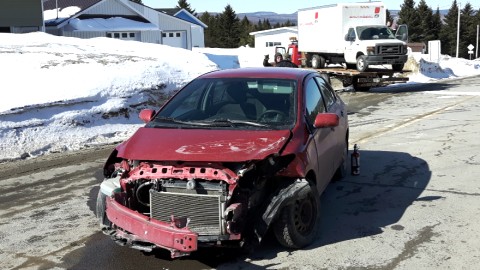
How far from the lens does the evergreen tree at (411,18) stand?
87.8 m

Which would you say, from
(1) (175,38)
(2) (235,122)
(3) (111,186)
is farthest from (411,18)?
(3) (111,186)

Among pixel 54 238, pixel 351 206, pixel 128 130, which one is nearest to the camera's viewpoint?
pixel 54 238

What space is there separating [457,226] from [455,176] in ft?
6.73

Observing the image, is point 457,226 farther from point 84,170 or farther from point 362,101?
point 362,101

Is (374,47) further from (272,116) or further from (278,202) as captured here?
(278,202)

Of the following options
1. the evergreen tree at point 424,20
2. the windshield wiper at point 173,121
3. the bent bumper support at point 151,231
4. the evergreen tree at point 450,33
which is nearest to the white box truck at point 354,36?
the windshield wiper at point 173,121

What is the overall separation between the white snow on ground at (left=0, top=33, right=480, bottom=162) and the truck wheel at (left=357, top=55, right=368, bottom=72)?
23.7ft

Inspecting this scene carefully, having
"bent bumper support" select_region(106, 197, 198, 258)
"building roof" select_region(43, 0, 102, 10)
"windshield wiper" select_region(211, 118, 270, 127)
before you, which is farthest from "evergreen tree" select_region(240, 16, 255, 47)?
"bent bumper support" select_region(106, 197, 198, 258)

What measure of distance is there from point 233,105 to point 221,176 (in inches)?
57.3

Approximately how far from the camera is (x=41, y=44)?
17.4 m

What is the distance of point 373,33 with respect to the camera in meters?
21.6

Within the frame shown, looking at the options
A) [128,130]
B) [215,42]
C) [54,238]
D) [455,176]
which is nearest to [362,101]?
[128,130]

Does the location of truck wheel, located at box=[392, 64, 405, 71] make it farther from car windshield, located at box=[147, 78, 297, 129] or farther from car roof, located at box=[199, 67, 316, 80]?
car windshield, located at box=[147, 78, 297, 129]

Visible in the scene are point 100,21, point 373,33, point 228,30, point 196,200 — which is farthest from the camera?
point 228,30
